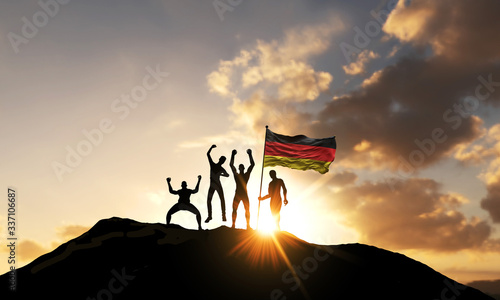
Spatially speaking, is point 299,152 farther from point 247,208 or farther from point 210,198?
point 210,198

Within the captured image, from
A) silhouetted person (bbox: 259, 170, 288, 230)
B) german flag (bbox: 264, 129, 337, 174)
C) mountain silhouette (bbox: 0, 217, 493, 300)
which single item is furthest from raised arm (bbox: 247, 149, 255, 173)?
mountain silhouette (bbox: 0, 217, 493, 300)

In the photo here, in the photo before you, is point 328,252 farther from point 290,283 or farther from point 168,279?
point 168,279

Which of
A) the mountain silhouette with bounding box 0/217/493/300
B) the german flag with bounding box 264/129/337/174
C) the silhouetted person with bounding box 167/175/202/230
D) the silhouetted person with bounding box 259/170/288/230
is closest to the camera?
the mountain silhouette with bounding box 0/217/493/300

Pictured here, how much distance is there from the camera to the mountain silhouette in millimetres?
15039

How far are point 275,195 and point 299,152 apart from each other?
11.6 feet

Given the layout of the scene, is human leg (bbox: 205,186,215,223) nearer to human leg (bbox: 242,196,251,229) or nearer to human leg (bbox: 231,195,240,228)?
human leg (bbox: 231,195,240,228)

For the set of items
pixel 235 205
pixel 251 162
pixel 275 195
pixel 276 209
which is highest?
pixel 251 162

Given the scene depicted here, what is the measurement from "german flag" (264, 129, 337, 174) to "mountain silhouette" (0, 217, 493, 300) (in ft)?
11.7

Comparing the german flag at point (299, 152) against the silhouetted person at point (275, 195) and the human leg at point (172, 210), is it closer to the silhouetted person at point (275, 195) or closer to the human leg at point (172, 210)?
the silhouetted person at point (275, 195)

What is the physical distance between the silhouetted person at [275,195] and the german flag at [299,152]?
172 centimetres

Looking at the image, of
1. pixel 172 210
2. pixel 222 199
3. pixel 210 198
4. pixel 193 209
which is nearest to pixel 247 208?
pixel 222 199

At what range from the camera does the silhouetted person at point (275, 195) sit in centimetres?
1734

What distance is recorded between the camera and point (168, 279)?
1520 centimetres

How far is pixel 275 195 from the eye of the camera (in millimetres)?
17344
